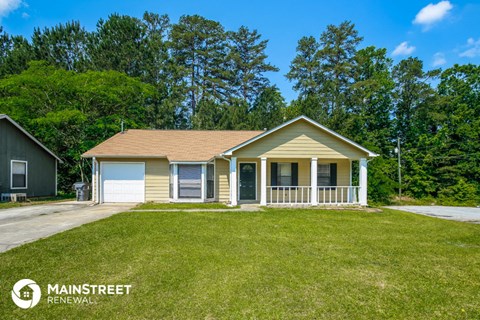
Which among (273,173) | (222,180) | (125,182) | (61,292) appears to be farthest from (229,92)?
(61,292)

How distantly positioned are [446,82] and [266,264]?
30.1 metres

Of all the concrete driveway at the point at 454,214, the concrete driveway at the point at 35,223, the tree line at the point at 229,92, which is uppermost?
the tree line at the point at 229,92

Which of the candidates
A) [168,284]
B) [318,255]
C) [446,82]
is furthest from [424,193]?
[168,284]

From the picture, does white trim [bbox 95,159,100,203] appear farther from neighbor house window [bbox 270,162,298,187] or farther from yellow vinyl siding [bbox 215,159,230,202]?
neighbor house window [bbox 270,162,298,187]

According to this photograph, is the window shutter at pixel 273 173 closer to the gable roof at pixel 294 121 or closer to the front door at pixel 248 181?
the front door at pixel 248 181

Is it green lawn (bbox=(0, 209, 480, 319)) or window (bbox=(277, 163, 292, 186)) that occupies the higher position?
window (bbox=(277, 163, 292, 186))

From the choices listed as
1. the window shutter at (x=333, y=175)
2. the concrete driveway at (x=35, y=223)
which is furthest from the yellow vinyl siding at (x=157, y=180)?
the window shutter at (x=333, y=175)

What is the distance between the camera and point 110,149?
48.8 ft

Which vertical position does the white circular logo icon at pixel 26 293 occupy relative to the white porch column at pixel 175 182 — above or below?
below

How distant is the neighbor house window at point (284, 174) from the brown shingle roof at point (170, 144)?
3.04m

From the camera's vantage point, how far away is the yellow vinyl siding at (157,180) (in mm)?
15047

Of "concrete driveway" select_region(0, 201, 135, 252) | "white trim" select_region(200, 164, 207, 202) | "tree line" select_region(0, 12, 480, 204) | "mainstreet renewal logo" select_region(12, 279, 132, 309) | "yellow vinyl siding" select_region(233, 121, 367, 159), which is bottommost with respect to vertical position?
"concrete driveway" select_region(0, 201, 135, 252)

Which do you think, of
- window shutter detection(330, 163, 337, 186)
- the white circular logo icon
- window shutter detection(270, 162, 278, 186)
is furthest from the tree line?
the white circular logo icon

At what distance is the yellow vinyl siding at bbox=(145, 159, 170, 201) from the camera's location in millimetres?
15047
